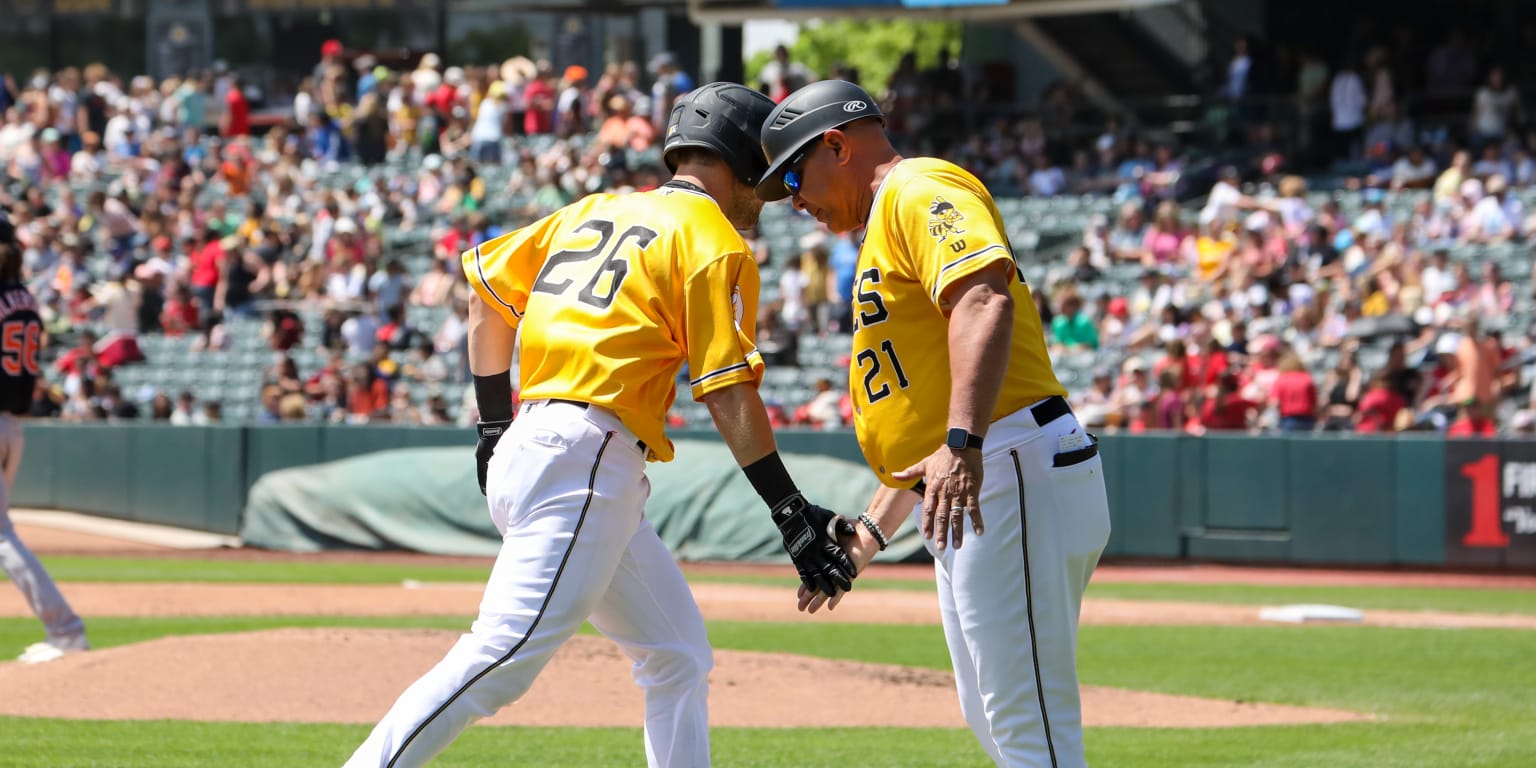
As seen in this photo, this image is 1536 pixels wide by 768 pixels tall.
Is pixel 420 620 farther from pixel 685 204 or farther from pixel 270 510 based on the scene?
pixel 685 204

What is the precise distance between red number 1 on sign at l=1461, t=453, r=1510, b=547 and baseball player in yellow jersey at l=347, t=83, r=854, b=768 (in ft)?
40.3

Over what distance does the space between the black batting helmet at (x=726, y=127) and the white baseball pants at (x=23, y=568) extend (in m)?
4.64

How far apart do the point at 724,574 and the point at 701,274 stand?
12.3 m

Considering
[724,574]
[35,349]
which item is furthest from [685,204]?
[724,574]

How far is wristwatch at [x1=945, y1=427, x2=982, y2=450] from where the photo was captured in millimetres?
3723

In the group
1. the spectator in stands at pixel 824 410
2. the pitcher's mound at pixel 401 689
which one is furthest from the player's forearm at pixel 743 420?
the spectator in stands at pixel 824 410

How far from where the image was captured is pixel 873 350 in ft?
13.4

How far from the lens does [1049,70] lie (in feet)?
90.7

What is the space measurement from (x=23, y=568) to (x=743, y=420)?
16.7ft

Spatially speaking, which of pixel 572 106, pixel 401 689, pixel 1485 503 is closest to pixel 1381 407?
pixel 1485 503

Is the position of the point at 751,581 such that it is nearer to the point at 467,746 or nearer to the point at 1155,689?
the point at 1155,689

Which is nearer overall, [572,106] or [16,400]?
[16,400]

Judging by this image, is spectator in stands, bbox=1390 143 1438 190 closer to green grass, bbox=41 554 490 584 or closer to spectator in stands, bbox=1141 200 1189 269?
spectator in stands, bbox=1141 200 1189 269

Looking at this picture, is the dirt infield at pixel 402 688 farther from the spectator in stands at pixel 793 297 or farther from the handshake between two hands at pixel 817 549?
the spectator in stands at pixel 793 297
